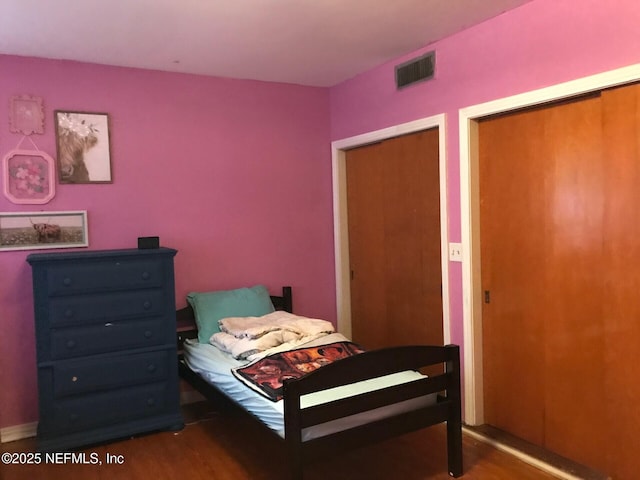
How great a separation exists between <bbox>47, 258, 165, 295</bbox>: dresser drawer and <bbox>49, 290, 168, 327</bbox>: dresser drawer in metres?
0.05

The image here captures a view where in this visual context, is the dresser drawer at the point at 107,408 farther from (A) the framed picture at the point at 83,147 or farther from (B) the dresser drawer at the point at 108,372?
(A) the framed picture at the point at 83,147

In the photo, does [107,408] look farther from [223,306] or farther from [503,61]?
[503,61]

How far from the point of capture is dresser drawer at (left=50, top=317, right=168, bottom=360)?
303cm

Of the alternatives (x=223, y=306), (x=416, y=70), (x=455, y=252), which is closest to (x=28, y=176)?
(x=223, y=306)

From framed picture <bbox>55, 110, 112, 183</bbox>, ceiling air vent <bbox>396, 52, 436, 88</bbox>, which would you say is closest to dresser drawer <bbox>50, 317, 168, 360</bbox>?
framed picture <bbox>55, 110, 112, 183</bbox>

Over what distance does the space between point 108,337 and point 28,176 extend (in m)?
1.14

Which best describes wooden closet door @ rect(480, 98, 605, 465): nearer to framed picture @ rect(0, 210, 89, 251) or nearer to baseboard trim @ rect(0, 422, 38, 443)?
framed picture @ rect(0, 210, 89, 251)

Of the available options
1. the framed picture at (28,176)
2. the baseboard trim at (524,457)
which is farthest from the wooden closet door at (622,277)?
the framed picture at (28,176)

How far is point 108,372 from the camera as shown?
10.3ft

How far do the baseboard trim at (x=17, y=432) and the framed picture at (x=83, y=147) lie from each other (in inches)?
62.3

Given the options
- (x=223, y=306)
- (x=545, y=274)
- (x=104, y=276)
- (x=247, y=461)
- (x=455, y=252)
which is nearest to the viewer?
(x=545, y=274)

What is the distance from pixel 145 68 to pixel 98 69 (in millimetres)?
303

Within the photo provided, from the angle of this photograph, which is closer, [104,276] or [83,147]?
[104,276]

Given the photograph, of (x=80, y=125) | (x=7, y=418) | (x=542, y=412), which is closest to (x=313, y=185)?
(x=80, y=125)
